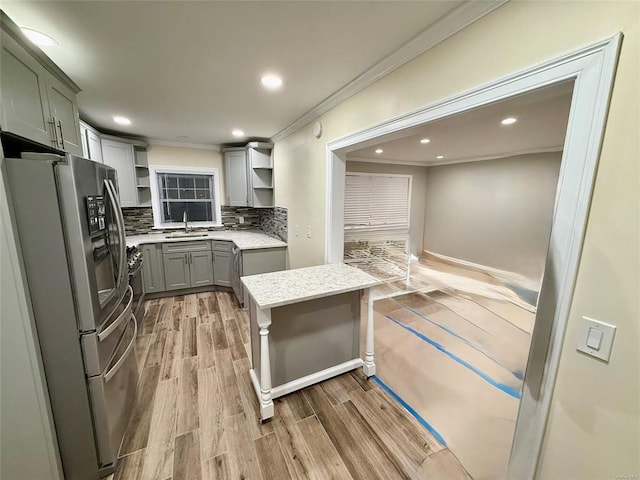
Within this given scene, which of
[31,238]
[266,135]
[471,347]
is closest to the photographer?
[31,238]

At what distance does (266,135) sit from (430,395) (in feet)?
11.9

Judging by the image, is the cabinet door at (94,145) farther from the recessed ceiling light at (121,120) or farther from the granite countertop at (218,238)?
the granite countertop at (218,238)

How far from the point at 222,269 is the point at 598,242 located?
406 centimetres

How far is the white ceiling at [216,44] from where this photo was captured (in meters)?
1.21

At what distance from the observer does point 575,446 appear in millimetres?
969

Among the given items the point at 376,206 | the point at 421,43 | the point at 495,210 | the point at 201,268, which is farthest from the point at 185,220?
the point at 495,210

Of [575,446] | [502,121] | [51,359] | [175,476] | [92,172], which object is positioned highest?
[502,121]

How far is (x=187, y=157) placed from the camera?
14.0ft

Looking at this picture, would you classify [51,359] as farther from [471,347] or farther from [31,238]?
[471,347]

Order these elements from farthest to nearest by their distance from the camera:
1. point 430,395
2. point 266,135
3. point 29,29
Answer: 1. point 266,135
2. point 430,395
3. point 29,29

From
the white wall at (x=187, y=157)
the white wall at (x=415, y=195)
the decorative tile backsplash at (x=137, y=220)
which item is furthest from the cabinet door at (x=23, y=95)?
the white wall at (x=415, y=195)

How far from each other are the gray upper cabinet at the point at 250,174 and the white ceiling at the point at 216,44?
5.00 feet

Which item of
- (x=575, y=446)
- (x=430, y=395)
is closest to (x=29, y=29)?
(x=575, y=446)

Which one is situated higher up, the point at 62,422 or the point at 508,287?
the point at 62,422
